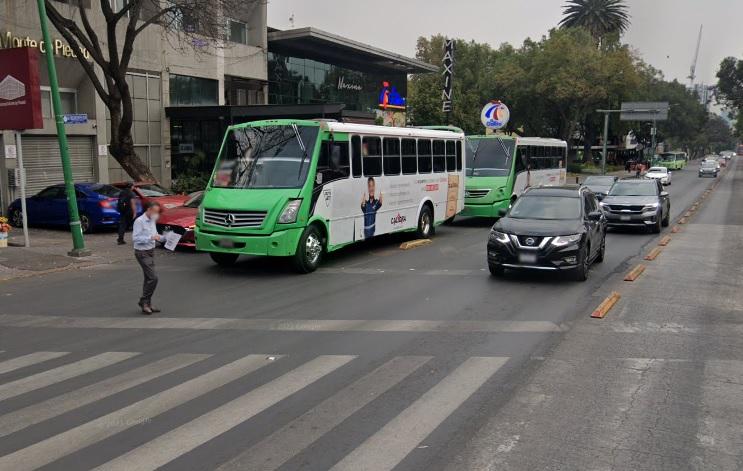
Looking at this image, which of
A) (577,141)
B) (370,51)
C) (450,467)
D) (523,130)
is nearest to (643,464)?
Answer: (450,467)

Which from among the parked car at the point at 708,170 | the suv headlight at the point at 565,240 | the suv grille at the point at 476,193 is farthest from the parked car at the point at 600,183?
the parked car at the point at 708,170

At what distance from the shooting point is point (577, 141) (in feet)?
287

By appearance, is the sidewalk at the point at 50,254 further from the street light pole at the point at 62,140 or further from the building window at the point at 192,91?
the building window at the point at 192,91

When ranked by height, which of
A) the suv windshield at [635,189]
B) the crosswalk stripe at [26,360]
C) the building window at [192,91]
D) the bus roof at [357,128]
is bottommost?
the crosswalk stripe at [26,360]

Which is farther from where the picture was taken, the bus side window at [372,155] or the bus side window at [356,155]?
the bus side window at [372,155]

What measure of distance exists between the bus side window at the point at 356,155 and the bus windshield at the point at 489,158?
334 inches

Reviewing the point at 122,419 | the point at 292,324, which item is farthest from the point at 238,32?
the point at 122,419

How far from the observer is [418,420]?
5.59 meters

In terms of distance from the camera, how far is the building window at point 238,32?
31562mm

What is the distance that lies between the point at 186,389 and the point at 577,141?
287ft

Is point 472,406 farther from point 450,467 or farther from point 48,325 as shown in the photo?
point 48,325

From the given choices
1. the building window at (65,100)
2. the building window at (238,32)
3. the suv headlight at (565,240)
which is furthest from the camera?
the building window at (238,32)

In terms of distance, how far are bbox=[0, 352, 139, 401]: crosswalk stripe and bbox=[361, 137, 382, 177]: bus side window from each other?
8.29m

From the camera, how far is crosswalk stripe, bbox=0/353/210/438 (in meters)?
5.66
